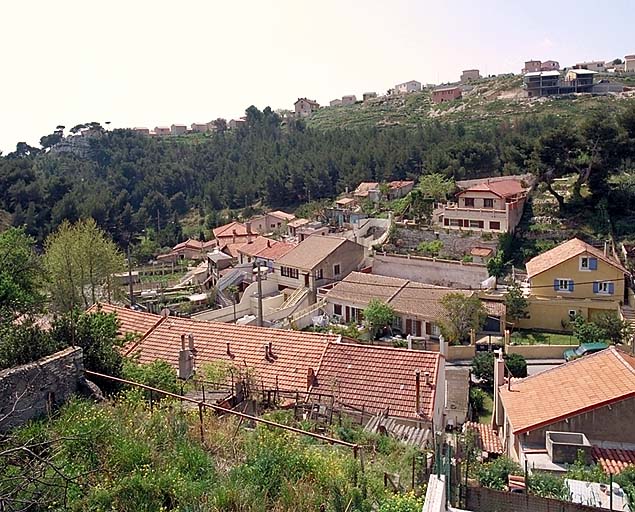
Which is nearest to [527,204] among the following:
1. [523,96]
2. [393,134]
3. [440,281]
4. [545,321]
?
[440,281]

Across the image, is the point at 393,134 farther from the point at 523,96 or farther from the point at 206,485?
Result: the point at 206,485

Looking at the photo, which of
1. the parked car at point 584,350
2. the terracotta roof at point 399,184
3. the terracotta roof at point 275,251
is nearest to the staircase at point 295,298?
the terracotta roof at point 275,251

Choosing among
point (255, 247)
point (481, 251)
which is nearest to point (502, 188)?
point (481, 251)

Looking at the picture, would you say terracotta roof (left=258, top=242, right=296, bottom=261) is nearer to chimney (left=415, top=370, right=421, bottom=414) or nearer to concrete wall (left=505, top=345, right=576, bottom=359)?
concrete wall (left=505, top=345, right=576, bottom=359)

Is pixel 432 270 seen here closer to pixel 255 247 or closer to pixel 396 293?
pixel 396 293

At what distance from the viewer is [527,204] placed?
40.9 metres

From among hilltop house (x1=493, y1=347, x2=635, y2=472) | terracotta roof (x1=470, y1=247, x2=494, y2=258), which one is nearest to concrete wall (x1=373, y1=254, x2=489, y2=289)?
terracotta roof (x1=470, y1=247, x2=494, y2=258)

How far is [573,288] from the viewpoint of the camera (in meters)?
28.1

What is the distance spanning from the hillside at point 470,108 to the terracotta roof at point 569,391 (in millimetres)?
57599

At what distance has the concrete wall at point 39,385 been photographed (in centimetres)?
891

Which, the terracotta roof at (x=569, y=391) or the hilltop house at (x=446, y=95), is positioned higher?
the hilltop house at (x=446, y=95)

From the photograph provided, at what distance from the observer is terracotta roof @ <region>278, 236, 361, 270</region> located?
35906 mm

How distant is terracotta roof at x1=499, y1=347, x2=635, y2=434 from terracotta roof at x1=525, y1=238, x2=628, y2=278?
12.0m

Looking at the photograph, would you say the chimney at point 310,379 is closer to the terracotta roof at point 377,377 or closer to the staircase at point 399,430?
the terracotta roof at point 377,377
